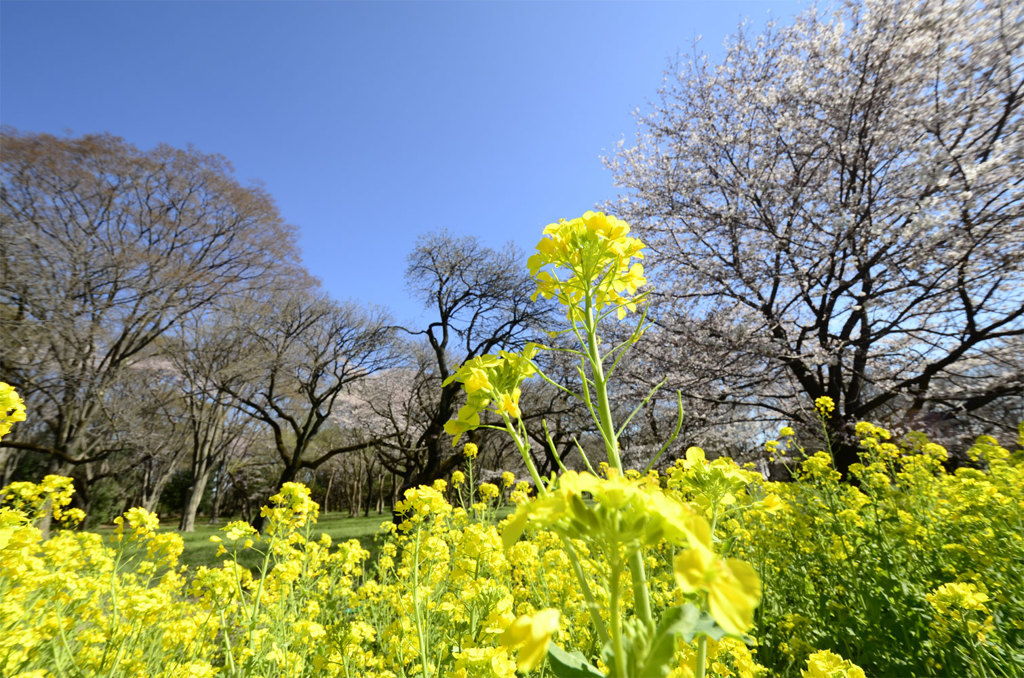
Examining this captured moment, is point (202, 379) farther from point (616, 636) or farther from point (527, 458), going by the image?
point (616, 636)

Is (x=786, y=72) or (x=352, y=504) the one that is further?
(x=352, y=504)

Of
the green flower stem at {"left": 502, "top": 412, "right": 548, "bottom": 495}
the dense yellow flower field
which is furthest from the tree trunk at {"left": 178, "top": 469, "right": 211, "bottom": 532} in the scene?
the green flower stem at {"left": 502, "top": 412, "right": 548, "bottom": 495}

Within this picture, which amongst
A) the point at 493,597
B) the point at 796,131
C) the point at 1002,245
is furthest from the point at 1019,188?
the point at 493,597

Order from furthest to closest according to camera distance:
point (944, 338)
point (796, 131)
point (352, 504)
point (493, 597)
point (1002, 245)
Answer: point (352, 504), point (796, 131), point (944, 338), point (1002, 245), point (493, 597)

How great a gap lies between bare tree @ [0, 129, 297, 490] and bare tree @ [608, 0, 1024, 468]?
10.7 m

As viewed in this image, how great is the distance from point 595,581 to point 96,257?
39.3ft

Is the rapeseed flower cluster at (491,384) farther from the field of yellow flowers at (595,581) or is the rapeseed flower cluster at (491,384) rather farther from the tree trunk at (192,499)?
the tree trunk at (192,499)

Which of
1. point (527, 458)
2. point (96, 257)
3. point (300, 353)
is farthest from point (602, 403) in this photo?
point (300, 353)

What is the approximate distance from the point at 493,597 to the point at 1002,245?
7.85 m

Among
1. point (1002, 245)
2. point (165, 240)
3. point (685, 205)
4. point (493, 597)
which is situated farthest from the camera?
point (165, 240)

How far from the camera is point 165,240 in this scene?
10.3 m

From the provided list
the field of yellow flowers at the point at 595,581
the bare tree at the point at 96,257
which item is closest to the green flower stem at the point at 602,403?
the field of yellow flowers at the point at 595,581

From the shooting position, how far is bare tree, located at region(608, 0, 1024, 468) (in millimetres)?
5730

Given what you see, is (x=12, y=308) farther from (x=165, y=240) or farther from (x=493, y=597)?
(x=493, y=597)
